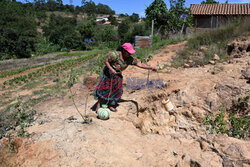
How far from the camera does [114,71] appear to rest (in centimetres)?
307

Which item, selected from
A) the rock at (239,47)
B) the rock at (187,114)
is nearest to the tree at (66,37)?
the rock at (239,47)

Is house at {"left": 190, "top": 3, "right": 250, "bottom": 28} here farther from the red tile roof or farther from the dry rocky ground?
the dry rocky ground

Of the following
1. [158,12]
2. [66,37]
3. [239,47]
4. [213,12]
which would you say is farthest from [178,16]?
[66,37]

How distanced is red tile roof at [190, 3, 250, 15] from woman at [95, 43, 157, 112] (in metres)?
15.0

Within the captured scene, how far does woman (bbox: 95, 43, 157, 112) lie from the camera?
3121 mm

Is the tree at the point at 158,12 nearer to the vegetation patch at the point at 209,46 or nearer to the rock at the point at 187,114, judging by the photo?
the vegetation patch at the point at 209,46

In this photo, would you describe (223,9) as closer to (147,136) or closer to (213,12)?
(213,12)

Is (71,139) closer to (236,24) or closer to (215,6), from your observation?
(236,24)

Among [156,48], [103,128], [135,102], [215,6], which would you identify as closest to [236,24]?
[156,48]

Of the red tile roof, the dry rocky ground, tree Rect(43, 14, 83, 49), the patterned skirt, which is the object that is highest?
the red tile roof

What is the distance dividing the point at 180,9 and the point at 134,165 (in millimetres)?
12965

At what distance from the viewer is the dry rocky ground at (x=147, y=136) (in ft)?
6.72

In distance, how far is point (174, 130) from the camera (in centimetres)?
286

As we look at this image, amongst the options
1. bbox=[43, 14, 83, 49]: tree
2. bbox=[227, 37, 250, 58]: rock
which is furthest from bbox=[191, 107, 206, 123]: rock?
bbox=[43, 14, 83, 49]: tree
